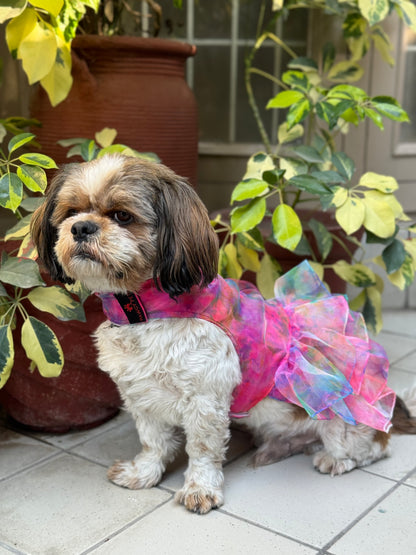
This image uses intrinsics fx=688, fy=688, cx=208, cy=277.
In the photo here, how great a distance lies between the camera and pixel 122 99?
8.91 feet

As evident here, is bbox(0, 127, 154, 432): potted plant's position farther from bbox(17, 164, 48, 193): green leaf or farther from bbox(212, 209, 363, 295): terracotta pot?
bbox(212, 209, 363, 295): terracotta pot

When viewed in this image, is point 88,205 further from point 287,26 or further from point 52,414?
point 287,26

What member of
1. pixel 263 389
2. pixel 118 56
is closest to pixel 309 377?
pixel 263 389

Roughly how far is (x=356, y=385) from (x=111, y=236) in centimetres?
93

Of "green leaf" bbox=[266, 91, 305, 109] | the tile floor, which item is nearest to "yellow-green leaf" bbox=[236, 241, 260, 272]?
"green leaf" bbox=[266, 91, 305, 109]

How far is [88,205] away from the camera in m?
1.77

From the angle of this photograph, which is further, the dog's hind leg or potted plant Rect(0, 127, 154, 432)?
the dog's hind leg

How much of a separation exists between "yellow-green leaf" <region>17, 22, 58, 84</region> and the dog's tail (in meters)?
1.65

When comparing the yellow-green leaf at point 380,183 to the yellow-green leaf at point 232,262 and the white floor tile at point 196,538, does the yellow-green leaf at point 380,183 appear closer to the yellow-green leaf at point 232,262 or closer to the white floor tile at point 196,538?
the yellow-green leaf at point 232,262

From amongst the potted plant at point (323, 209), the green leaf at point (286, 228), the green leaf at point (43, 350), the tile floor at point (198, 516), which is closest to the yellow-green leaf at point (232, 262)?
the potted plant at point (323, 209)

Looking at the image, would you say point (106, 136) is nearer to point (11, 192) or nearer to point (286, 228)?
point (11, 192)

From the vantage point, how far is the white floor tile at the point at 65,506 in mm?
1888

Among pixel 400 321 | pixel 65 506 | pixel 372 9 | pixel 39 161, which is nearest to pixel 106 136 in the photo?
pixel 39 161

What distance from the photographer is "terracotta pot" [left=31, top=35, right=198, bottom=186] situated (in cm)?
272
